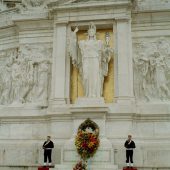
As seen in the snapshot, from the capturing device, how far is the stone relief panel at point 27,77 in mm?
20922

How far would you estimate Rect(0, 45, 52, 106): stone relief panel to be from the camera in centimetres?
2092

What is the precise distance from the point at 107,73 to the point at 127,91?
1642 mm

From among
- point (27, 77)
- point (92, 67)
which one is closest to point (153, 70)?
point (92, 67)

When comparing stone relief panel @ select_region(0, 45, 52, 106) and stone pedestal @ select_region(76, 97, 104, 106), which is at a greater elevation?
stone relief panel @ select_region(0, 45, 52, 106)

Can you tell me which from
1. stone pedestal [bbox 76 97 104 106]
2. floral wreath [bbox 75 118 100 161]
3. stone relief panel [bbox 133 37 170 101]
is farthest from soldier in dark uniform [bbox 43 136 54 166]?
stone relief panel [bbox 133 37 170 101]

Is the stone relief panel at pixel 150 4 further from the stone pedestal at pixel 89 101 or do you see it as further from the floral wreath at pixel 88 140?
the floral wreath at pixel 88 140

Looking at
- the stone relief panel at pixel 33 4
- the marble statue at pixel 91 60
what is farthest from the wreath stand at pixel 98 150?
the stone relief panel at pixel 33 4

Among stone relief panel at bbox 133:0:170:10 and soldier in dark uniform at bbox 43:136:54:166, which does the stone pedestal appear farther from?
stone relief panel at bbox 133:0:170:10

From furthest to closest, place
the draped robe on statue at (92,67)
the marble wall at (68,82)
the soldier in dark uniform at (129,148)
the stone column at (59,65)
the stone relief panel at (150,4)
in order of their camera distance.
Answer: the stone relief panel at (150,4) → the stone column at (59,65) → the draped robe on statue at (92,67) → the marble wall at (68,82) → the soldier in dark uniform at (129,148)

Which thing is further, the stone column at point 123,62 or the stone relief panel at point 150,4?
the stone relief panel at point 150,4

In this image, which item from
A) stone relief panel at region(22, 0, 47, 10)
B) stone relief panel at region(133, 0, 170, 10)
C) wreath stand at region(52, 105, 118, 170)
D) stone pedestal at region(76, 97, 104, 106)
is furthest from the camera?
stone relief panel at region(22, 0, 47, 10)

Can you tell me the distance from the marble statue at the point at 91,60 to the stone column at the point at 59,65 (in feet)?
2.18

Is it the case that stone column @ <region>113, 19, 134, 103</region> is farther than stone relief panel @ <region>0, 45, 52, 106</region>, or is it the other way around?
stone relief panel @ <region>0, 45, 52, 106</region>

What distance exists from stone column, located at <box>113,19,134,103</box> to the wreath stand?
1.57 m
